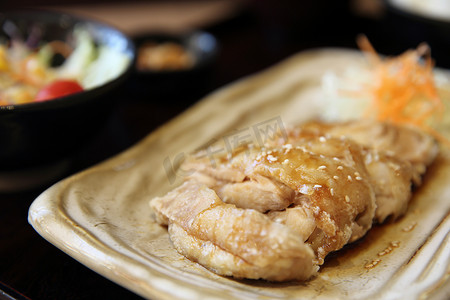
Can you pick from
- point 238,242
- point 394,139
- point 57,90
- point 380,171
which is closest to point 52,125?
point 57,90

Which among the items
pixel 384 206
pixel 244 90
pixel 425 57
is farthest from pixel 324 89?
pixel 384 206

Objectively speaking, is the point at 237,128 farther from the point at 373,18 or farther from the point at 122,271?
the point at 373,18

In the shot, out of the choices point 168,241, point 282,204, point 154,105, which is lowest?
point 154,105

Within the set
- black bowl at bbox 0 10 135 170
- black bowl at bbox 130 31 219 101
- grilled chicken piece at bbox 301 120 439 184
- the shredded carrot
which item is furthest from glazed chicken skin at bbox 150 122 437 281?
black bowl at bbox 130 31 219 101

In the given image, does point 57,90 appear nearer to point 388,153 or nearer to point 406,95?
point 388,153

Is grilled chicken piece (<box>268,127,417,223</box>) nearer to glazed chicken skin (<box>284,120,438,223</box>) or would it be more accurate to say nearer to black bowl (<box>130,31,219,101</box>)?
glazed chicken skin (<box>284,120,438,223</box>)

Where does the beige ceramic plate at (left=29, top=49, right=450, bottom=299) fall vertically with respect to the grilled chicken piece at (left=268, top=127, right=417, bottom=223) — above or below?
below

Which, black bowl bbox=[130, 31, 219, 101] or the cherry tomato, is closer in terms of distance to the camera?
the cherry tomato
